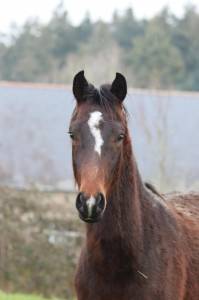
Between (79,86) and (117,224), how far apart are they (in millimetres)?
1106

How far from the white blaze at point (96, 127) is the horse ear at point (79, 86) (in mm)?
333

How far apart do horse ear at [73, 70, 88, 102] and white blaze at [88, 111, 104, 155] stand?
0.33 m

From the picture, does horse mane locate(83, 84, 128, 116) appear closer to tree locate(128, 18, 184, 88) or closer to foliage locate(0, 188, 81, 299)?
foliage locate(0, 188, 81, 299)

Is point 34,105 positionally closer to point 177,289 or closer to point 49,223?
point 49,223

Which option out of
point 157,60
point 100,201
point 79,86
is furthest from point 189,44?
point 100,201

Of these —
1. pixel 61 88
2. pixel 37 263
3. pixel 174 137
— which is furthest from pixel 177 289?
pixel 61 88

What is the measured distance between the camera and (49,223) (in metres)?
18.3

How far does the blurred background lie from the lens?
17984 millimetres

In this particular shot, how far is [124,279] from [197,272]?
0.89 metres

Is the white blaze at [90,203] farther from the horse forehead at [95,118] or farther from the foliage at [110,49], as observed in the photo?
the foliage at [110,49]

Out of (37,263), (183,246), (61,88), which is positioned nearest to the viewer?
(183,246)

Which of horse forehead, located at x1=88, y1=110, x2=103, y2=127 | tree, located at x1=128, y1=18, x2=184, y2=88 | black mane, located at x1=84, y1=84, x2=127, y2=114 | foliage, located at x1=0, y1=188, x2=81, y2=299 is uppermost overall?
black mane, located at x1=84, y1=84, x2=127, y2=114

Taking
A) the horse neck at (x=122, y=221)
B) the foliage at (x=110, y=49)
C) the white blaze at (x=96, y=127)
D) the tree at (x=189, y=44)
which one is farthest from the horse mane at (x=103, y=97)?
the tree at (x=189, y=44)

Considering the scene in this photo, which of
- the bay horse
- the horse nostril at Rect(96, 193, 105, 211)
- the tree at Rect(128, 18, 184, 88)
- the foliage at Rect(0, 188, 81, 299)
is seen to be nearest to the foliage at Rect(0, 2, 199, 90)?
the tree at Rect(128, 18, 184, 88)
